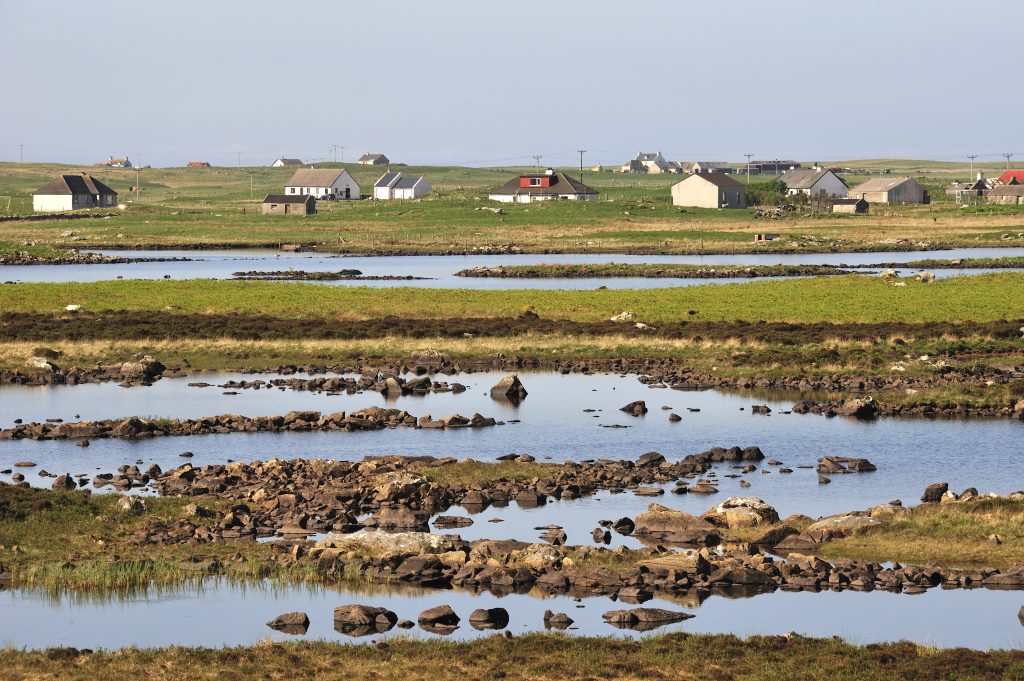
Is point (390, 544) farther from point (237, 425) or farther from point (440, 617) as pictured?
point (237, 425)

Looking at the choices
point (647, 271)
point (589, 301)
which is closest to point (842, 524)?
point (589, 301)

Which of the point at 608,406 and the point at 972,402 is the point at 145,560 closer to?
the point at 608,406

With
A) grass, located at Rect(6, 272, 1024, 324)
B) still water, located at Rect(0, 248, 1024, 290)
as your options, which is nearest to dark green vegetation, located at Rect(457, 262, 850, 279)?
still water, located at Rect(0, 248, 1024, 290)

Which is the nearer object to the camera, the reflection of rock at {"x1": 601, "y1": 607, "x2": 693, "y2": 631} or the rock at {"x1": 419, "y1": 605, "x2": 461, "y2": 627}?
the reflection of rock at {"x1": 601, "y1": 607, "x2": 693, "y2": 631}

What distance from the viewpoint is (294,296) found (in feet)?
275

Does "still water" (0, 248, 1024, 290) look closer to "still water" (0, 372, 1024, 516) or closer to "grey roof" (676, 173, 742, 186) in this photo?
"still water" (0, 372, 1024, 516)

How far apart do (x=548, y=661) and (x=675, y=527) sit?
32.9ft

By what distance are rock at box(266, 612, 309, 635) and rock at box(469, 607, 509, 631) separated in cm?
285

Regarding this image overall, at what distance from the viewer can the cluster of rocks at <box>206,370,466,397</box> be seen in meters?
54.9

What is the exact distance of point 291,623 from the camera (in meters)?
24.9

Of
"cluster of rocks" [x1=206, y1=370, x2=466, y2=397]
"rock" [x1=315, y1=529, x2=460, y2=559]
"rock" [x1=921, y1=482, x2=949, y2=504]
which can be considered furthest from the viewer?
"cluster of rocks" [x1=206, y1=370, x2=466, y2=397]

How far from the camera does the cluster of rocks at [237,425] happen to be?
1788 inches

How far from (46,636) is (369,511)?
1092 centimetres

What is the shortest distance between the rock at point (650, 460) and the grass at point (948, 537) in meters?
8.50
